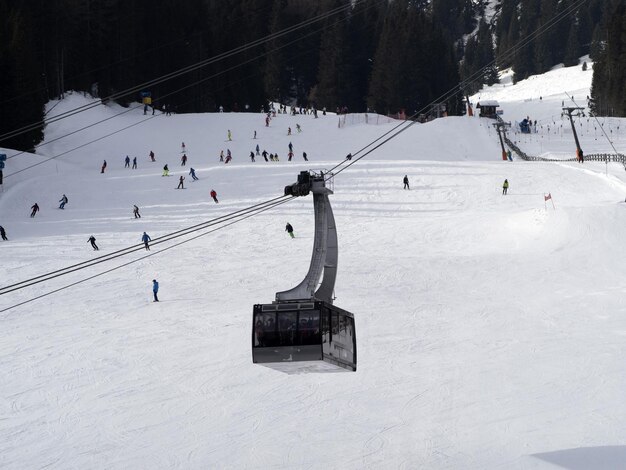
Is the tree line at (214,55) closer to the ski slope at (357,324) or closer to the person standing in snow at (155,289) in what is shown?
the ski slope at (357,324)

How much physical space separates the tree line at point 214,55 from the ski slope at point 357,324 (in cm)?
1621

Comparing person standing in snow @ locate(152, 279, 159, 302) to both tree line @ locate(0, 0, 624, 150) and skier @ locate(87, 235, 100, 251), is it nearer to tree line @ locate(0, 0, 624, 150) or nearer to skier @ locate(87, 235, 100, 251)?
skier @ locate(87, 235, 100, 251)

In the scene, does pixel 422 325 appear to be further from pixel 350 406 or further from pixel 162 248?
pixel 162 248

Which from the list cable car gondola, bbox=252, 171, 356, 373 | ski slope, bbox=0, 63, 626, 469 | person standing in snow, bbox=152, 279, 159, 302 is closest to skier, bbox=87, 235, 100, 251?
ski slope, bbox=0, 63, 626, 469

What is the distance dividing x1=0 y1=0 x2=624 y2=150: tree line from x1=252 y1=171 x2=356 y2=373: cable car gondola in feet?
148

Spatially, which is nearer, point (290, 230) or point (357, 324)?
point (357, 324)

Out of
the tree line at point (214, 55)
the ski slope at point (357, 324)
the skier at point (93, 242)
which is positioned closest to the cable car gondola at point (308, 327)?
the ski slope at point (357, 324)

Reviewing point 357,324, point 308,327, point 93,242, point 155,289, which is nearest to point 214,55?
point 93,242

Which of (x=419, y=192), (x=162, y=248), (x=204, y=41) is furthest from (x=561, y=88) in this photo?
(x=162, y=248)

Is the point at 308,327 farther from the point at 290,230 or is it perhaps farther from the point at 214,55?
the point at 214,55

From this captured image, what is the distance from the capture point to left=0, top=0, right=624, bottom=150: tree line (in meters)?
71.7

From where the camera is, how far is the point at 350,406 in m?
23.9

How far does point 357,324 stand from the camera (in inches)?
1185

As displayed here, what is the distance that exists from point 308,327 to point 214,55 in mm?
73122
